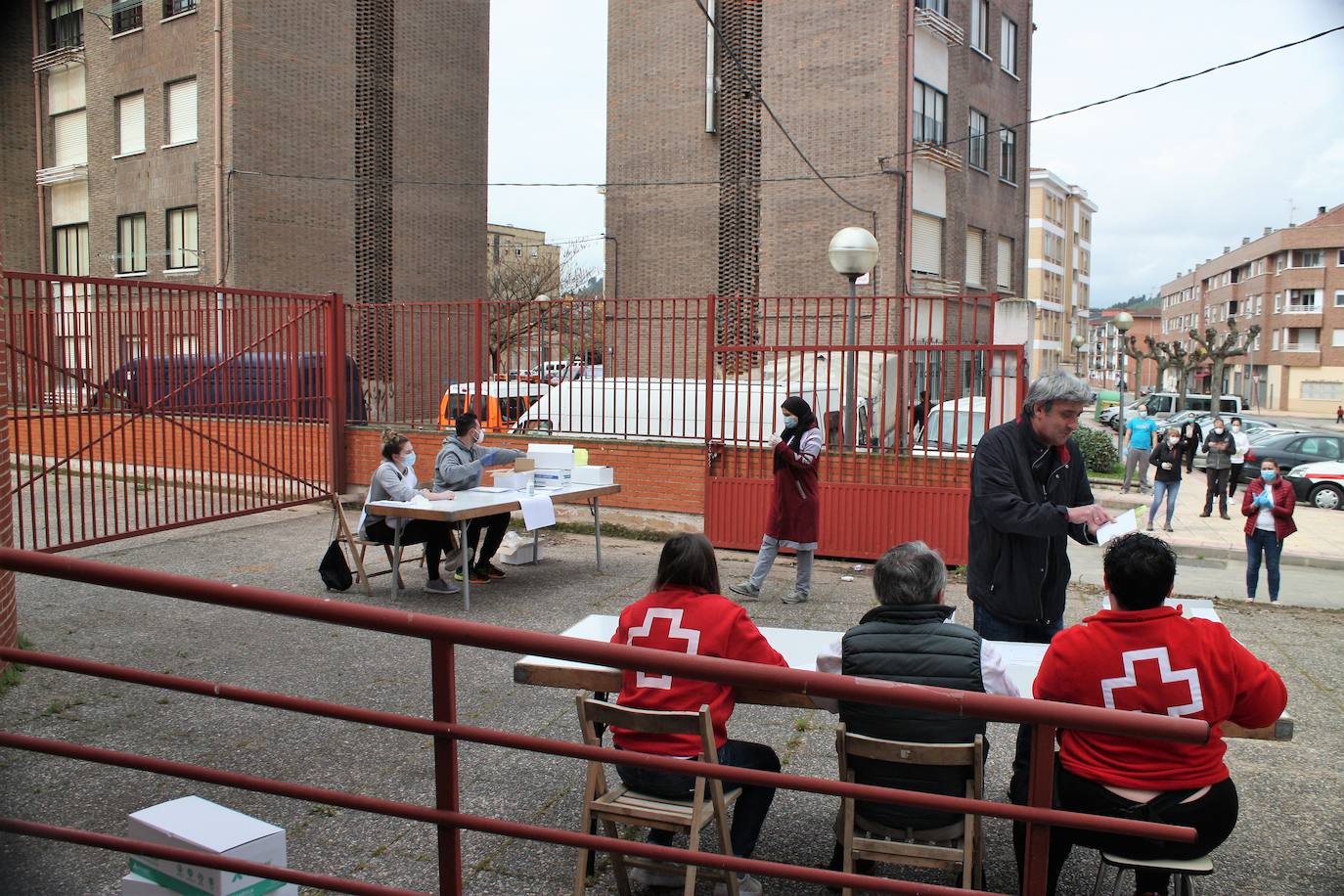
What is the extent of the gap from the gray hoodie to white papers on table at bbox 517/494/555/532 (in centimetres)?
57

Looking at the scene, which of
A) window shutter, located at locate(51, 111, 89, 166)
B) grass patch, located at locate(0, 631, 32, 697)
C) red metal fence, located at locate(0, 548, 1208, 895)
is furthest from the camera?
window shutter, located at locate(51, 111, 89, 166)

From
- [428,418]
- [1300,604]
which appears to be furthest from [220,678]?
[1300,604]

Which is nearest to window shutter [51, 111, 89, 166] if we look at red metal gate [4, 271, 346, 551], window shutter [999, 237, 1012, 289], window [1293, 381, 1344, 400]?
red metal gate [4, 271, 346, 551]

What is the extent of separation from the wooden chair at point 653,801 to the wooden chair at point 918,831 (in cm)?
40

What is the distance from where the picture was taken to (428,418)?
14.0 metres

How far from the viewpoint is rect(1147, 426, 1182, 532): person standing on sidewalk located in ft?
53.3

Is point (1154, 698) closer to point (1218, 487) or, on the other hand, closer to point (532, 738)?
point (532, 738)

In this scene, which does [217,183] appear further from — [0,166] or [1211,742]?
[1211,742]

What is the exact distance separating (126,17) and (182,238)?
219 inches

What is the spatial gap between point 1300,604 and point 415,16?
81.7 ft

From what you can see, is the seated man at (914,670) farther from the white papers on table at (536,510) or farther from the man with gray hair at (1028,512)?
the white papers on table at (536,510)

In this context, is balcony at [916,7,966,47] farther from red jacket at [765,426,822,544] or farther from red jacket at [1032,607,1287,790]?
red jacket at [1032,607,1287,790]

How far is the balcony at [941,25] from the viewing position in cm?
2395

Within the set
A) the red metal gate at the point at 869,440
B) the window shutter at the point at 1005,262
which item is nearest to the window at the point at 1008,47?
the window shutter at the point at 1005,262
